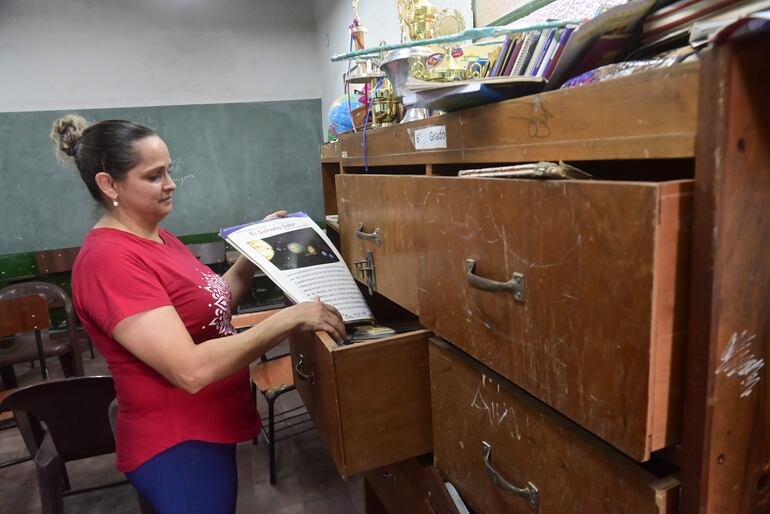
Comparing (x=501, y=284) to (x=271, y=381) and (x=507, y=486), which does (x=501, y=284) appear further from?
(x=271, y=381)

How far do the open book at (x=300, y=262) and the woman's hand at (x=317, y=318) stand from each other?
59 mm

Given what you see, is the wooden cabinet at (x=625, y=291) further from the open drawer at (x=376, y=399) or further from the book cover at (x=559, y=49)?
the open drawer at (x=376, y=399)

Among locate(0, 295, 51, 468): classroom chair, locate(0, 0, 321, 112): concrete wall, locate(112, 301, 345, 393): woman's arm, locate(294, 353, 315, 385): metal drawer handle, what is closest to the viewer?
locate(112, 301, 345, 393): woman's arm

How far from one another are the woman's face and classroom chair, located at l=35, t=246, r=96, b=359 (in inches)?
137

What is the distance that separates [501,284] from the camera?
0.58 metres

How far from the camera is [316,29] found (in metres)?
4.35

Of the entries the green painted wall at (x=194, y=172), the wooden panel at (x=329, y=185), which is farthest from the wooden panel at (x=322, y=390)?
the green painted wall at (x=194, y=172)

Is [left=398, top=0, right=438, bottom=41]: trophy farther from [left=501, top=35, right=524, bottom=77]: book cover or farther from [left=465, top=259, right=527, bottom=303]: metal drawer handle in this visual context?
[left=465, top=259, right=527, bottom=303]: metal drawer handle

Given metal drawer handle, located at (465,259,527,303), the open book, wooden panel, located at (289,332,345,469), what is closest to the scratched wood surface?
metal drawer handle, located at (465,259,527,303)

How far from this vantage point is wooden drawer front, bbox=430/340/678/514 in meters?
0.48

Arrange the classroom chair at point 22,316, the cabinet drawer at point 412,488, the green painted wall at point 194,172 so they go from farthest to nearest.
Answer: the green painted wall at point 194,172 → the classroom chair at point 22,316 → the cabinet drawer at point 412,488

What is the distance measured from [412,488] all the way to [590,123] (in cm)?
83

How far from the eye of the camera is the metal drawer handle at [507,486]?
0.61 m

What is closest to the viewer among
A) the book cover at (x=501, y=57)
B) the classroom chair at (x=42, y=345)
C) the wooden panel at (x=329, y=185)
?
the book cover at (x=501, y=57)
